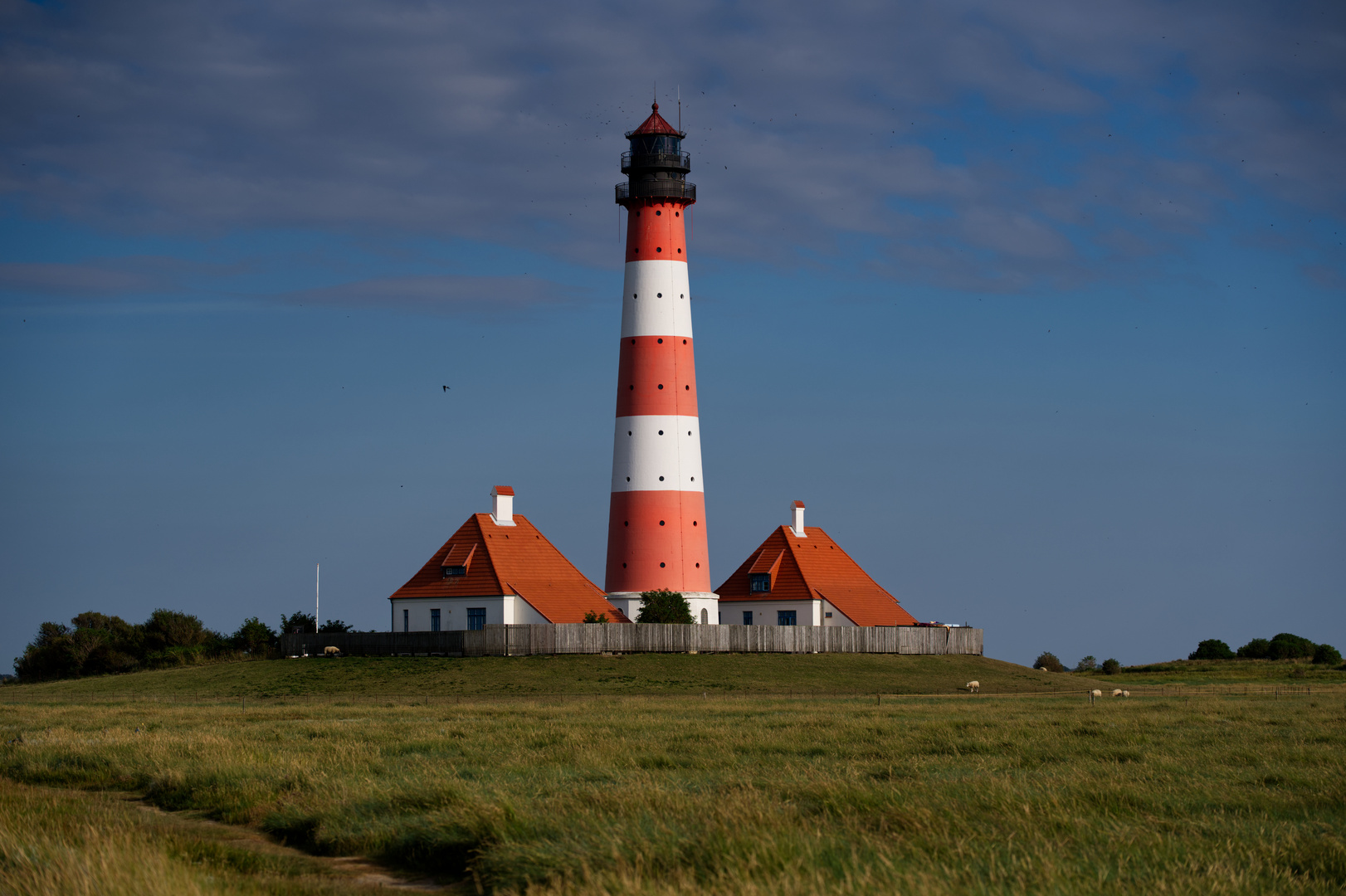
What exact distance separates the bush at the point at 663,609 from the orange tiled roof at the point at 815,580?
10.3m

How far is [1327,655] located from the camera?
2778 inches

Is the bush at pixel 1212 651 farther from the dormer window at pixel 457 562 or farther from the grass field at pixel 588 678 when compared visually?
the dormer window at pixel 457 562

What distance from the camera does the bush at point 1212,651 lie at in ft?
243

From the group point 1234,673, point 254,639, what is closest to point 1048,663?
point 1234,673

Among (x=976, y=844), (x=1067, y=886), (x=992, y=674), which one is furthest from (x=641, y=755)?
(x=992, y=674)

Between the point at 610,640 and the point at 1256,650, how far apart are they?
129 ft

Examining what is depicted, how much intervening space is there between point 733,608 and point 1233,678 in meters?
22.6

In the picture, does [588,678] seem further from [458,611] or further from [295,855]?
[295,855]

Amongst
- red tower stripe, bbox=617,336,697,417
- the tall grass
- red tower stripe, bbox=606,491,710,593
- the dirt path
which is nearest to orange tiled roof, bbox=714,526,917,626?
red tower stripe, bbox=606,491,710,593

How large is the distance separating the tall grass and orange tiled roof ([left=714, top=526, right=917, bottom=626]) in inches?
1401

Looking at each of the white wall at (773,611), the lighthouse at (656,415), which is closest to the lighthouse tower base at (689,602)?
the lighthouse at (656,415)

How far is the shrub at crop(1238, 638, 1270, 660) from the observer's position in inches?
2906

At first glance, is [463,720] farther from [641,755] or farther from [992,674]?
[992,674]

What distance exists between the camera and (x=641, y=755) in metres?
19.8
